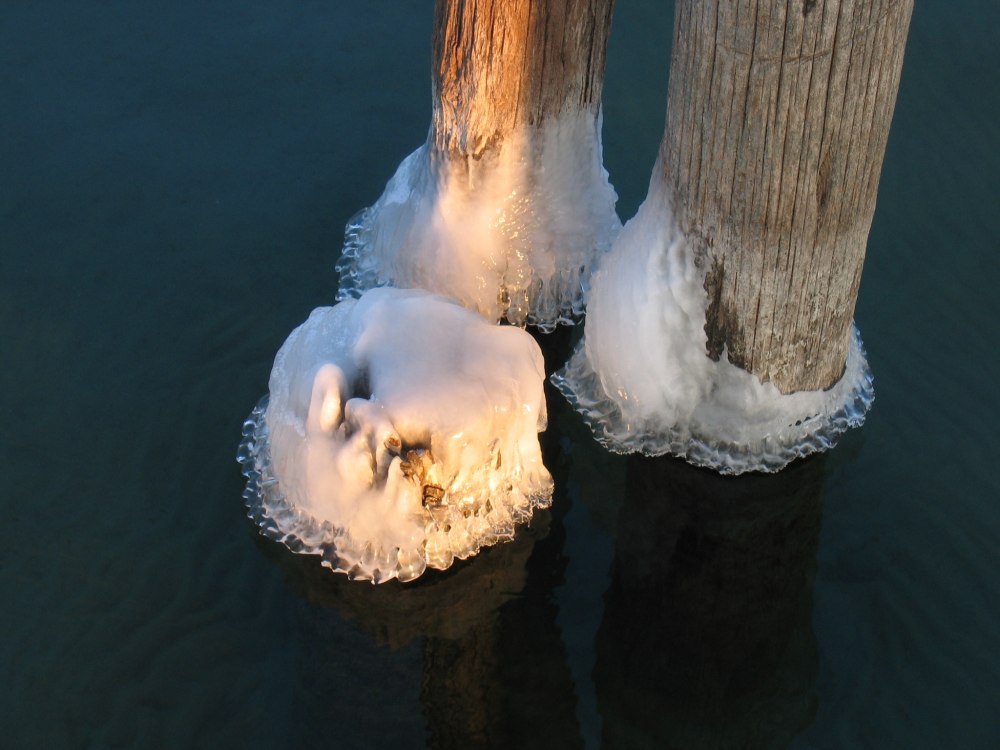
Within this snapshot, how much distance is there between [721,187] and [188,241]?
2.32m

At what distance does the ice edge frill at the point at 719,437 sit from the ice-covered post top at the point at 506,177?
372 mm

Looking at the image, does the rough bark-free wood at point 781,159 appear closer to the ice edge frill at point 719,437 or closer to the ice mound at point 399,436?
the ice edge frill at point 719,437

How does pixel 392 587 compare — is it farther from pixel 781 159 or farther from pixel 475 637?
pixel 781 159

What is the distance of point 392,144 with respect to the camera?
5.34 metres

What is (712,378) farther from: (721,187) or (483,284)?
(483,284)

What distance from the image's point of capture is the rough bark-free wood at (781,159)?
10.3 ft

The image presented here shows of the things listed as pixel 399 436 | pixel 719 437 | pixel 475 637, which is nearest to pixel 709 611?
pixel 719 437

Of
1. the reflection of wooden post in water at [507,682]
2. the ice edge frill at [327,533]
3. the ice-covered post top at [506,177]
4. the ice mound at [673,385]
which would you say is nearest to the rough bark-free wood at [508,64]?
the ice-covered post top at [506,177]

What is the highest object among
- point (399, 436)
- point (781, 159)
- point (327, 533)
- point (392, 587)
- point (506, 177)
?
point (781, 159)

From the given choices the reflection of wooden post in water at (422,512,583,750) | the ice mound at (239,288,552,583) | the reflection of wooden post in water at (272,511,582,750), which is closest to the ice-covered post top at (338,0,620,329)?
the ice mound at (239,288,552,583)

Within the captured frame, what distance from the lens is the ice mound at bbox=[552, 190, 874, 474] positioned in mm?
3807

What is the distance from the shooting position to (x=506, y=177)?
4.25 m

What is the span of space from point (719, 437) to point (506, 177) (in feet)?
3.79

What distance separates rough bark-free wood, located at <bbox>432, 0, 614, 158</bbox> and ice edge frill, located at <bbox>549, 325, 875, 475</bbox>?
83 centimetres
